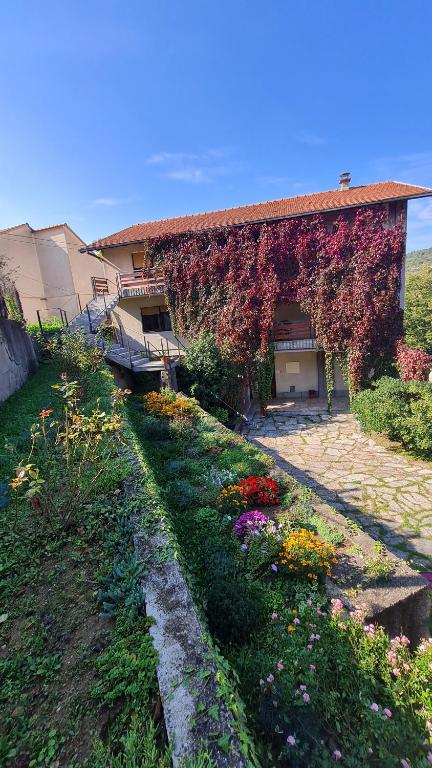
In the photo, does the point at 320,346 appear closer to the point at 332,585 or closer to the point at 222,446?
the point at 222,446

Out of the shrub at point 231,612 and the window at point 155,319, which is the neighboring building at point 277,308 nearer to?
the window at point 155,319

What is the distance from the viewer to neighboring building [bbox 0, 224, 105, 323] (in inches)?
787

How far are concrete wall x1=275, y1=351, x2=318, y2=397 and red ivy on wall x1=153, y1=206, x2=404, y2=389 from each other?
2076mm

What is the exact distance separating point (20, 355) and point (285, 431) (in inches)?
343

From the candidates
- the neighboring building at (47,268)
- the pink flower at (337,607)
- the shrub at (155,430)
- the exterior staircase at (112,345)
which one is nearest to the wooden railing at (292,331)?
the exterior staircase at (112,345)

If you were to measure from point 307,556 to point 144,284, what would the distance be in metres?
13.2

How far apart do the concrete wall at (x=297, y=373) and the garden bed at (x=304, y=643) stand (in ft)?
34.9

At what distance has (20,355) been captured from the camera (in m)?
9.91

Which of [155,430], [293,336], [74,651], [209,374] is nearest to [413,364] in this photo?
[293,336]

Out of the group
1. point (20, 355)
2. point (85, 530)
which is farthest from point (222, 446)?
point (20, 355)

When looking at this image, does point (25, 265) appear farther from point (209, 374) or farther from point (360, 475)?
point (360, 475)

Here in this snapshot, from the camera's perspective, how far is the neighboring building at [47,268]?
20.0 meters

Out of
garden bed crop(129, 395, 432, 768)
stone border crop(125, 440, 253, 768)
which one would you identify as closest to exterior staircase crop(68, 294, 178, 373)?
garden bed crop(129, 395, 432, 768)

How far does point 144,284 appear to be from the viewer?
47.8 ft
